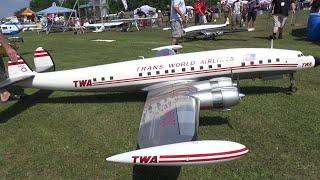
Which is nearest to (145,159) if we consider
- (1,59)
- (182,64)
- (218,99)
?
(218,99)

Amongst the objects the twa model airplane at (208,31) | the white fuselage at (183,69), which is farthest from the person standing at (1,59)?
the twa model airplane at (208,31)

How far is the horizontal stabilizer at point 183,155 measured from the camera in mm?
7391

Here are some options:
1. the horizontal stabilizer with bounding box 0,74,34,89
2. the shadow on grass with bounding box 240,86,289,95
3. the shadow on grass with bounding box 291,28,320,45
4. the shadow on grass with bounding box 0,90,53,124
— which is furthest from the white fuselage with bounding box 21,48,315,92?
the shadow on grass with bounding box 291,28,320,45

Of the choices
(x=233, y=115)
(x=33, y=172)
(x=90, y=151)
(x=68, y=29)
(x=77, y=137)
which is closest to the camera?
(x=33, y=172)

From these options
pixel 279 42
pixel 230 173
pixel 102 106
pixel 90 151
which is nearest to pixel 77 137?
pixel 90 151

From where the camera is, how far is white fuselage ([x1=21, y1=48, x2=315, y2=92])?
14422 millimetres

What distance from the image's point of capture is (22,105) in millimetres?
15445

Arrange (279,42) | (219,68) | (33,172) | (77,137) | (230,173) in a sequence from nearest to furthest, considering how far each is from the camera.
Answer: (230,173)
(33,172)
(77,137)
(219,68)
(279,42)

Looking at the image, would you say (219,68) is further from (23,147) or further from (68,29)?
(68,29)

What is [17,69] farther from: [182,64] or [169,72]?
[182,64]

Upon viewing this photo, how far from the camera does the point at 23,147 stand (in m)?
11.2

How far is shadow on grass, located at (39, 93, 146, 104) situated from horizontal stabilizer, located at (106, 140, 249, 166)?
7837 millimetres

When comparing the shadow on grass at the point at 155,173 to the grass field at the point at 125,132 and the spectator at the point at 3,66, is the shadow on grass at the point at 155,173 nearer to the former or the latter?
the grass field at the point at 125,132

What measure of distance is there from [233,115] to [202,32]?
2053cm
